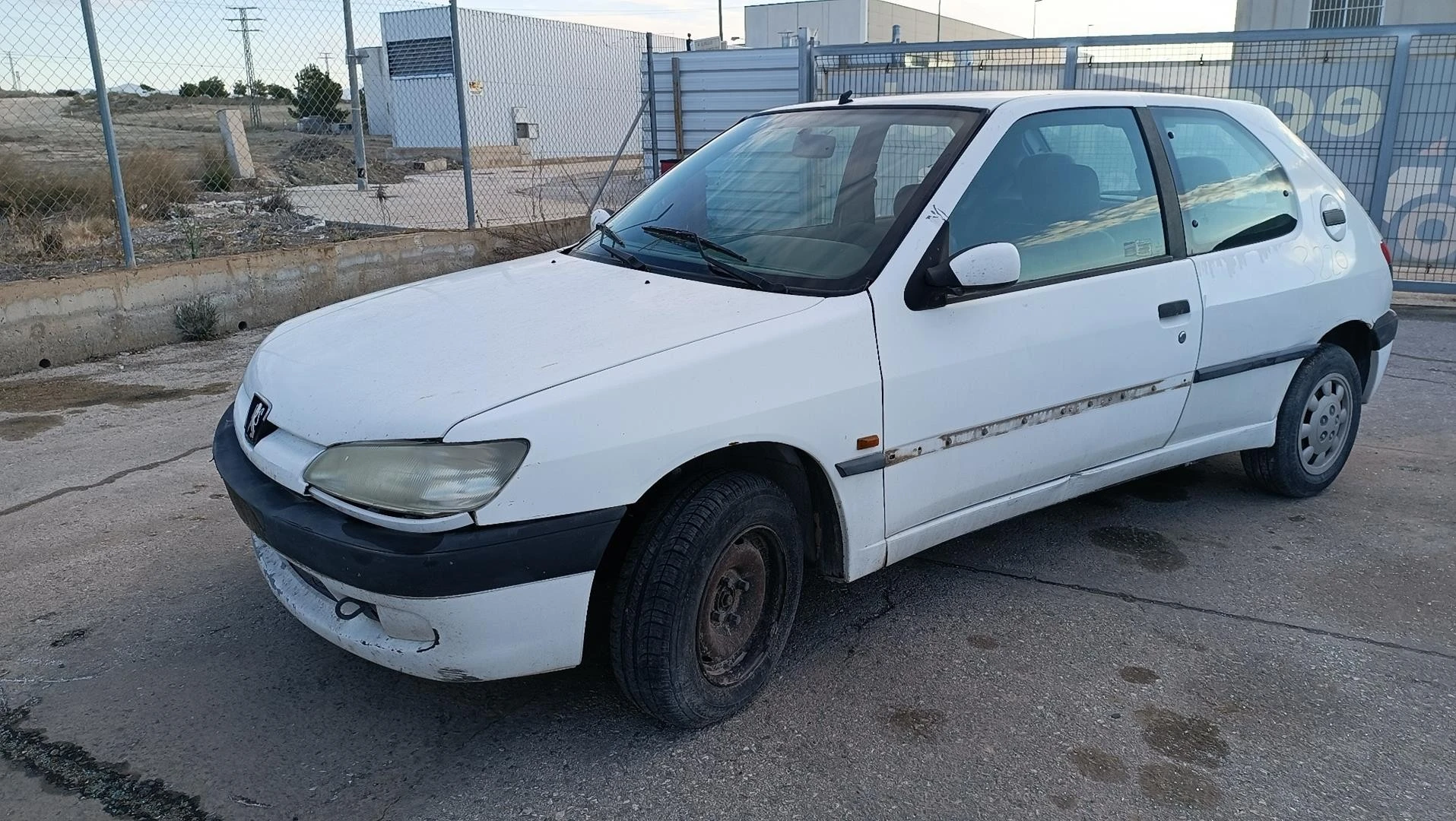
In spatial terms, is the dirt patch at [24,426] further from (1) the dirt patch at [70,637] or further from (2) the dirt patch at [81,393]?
(1) the dirt patch at [70,637]

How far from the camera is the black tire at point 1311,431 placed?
446cm

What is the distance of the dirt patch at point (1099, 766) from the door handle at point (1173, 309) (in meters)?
1.66

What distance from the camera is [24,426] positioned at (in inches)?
227

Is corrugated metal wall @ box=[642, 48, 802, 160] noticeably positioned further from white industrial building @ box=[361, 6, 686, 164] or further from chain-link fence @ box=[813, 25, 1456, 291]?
white industrial building @ box=[361, 6, 686, 164]

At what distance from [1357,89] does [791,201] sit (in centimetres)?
828

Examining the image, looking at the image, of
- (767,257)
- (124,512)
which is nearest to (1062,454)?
(767,257)

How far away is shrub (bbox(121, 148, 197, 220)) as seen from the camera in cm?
1207

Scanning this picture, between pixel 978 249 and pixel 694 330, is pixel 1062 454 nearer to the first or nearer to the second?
pixel 978 249

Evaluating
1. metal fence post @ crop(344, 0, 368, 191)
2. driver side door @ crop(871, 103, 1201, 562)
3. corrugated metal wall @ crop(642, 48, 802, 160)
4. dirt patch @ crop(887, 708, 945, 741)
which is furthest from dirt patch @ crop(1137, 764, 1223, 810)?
metal fence post @ crop(344, 0, 368, 191)

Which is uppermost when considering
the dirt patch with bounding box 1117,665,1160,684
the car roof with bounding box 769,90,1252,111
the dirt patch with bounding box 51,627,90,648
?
the car roof with bounding box 769,90,1252,111

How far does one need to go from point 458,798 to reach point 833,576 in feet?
4.11

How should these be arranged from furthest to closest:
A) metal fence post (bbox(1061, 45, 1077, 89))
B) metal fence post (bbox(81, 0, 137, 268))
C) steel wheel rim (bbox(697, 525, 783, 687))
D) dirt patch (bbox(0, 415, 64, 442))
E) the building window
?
the building window, metal fence post (bbox(1061, 45, 1077, 89)), metal fence post (bbox(81, 0, 137, 268)), dirt patch (bbox(0, 415, 64, 442)), steel wheel rim (bbox(697, 525, 783, 687))

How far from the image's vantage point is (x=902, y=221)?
3.24m

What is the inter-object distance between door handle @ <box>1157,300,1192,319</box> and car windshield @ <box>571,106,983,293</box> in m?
1.00
